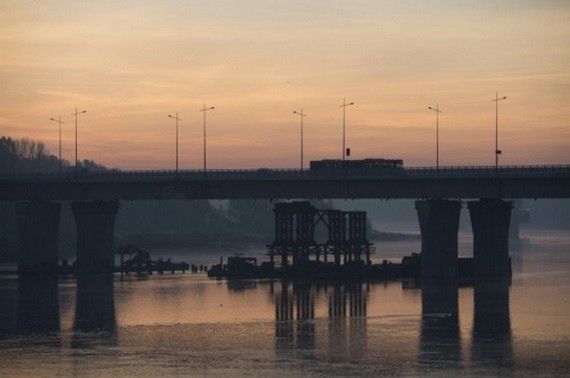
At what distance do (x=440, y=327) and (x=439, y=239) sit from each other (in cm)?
6530

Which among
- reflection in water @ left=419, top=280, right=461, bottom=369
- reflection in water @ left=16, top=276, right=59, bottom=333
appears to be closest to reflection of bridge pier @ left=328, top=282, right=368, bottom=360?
reflection in water @ left=419, top=280, right=461, bottom=369

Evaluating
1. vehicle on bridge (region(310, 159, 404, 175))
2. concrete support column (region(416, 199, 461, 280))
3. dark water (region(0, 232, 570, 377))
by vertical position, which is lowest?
dark water (region(0, 232, 570, 377))

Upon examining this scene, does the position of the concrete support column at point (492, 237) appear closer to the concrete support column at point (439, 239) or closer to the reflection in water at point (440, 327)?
the concrete support column at point (439, 239)

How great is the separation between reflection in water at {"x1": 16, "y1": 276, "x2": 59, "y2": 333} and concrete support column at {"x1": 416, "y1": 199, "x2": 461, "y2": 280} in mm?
44634

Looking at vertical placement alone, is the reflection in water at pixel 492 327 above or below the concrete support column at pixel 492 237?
below

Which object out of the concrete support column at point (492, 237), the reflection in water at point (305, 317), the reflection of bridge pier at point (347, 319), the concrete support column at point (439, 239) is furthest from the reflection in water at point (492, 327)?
the concrete support column at point (492, 237)

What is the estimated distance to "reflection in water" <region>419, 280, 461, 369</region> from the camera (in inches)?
4104

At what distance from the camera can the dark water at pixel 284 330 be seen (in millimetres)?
Result: 100812

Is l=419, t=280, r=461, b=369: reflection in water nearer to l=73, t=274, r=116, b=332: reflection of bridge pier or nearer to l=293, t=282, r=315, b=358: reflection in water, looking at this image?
l=293, t=282, r=315, b=358: reflection in water

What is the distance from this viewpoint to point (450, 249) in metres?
190

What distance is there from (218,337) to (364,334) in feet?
36.5

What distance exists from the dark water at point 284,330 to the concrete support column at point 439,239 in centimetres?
1035

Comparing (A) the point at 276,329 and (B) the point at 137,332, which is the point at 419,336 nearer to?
(A) the point at 276,329

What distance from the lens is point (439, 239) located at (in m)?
190
